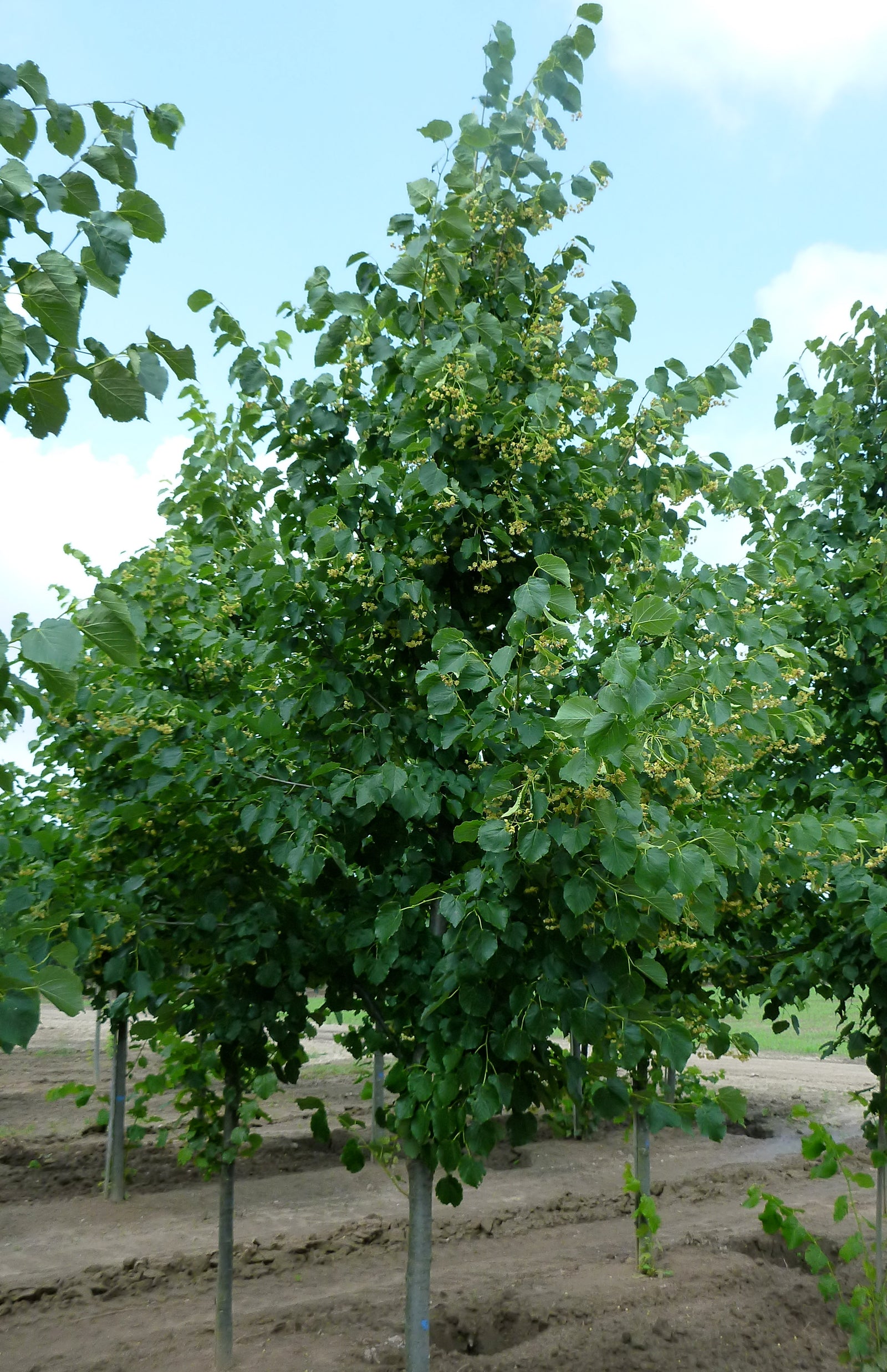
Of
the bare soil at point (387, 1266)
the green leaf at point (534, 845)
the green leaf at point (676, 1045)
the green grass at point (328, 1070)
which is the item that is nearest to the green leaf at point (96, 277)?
the green leaf at point (534, 845)

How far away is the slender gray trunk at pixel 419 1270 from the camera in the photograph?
3.61m

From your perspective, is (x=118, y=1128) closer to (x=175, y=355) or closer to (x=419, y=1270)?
(x=419, y=1270)

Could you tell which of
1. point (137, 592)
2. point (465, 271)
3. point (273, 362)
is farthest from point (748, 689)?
point (137, 592)

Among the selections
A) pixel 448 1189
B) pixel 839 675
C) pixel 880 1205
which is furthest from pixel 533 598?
pixel 880 1205

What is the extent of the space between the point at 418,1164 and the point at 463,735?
4.95ft

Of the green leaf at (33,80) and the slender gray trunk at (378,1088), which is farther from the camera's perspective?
the slender gray trunk at (378,1088)

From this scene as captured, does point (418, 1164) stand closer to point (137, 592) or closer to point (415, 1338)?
point (415, 1338)

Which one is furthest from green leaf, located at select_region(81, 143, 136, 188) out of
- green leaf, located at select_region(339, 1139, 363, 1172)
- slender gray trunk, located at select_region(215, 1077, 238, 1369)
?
slender gray trunk, located at select_region(215, 1077, 238, 1369)

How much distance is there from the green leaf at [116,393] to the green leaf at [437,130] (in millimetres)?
2154

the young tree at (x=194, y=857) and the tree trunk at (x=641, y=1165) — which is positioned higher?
the young tree at (x=194, y=857)

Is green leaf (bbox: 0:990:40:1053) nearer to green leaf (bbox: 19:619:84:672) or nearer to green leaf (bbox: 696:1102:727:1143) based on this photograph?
green leaf (bbox: 19:619:84:672)

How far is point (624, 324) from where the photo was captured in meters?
3.43

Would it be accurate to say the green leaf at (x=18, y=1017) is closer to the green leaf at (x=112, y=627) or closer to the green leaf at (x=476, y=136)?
the green leaf at (x=112, y=627)

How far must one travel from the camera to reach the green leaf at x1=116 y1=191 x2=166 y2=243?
6.30 ft
